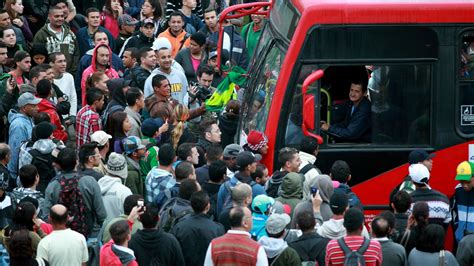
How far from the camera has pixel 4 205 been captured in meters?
13.2

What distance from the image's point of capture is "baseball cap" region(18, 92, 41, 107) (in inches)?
630

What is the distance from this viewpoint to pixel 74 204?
517 inches

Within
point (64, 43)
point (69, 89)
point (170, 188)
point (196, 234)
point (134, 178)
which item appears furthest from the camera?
point (64, 43)

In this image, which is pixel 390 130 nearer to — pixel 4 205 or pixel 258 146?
pixel 258 146

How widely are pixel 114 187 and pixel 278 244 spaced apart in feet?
7.91

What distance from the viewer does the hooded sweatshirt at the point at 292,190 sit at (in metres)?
13.0

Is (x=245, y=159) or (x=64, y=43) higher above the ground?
(x=64, y=43)

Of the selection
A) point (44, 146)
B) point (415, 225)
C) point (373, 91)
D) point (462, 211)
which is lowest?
point (462, 211)

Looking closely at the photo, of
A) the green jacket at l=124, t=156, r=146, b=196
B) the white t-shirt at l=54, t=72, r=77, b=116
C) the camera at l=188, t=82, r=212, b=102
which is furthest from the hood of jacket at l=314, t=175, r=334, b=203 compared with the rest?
the white t-shirt at l=54, t=72, r=77, b=116

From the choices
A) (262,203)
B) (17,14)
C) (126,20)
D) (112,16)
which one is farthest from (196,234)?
(112,16)

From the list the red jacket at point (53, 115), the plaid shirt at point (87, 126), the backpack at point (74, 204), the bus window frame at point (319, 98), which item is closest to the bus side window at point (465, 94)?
the bus window frame at point (319, 98)

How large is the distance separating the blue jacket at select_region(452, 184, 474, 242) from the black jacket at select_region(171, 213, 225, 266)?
2.72m

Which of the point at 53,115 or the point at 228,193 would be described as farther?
the point at 53,115

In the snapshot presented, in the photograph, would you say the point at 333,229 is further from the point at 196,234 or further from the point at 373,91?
the point at 373,91
